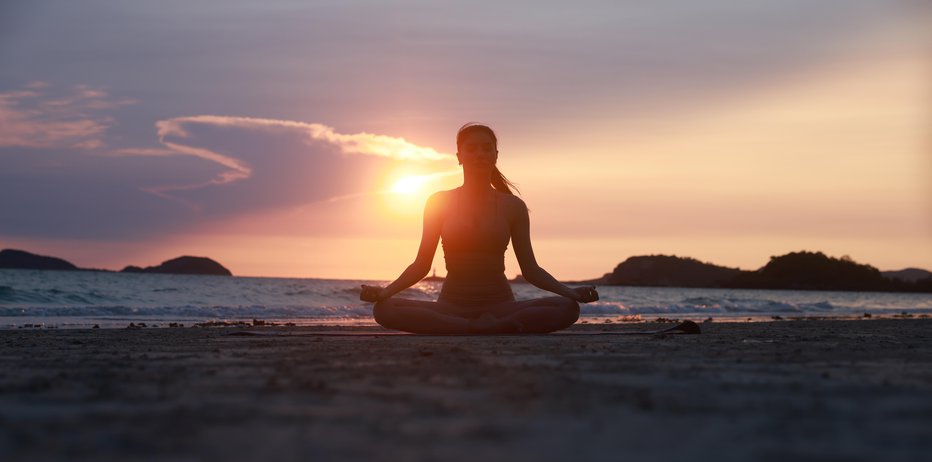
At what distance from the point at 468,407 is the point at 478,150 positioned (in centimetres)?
603

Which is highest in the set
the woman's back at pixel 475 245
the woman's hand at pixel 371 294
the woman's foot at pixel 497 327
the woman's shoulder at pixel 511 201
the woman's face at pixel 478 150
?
the woman's face at pixel 478 150

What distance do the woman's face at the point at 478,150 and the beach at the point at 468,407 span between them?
12.6 ft

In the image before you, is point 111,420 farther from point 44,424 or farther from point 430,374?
point 430,374

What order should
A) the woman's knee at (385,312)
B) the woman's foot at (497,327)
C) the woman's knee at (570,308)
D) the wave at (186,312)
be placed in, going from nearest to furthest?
the woman's foot at (497,327) → the woman's knee at (570,308) → the woman's knee at (385,312) → the wave at (186,312)

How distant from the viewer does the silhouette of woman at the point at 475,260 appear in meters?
8.74

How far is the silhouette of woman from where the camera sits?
28.7 feet

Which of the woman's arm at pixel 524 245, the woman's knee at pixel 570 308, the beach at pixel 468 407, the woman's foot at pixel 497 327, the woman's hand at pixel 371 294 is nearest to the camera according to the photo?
the beach at pixel 468 407

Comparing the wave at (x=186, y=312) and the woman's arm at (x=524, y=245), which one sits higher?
the woman's arm at (x=524, y=245)

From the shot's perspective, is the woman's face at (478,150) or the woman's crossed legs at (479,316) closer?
the woman's crossed legs at (479,316)

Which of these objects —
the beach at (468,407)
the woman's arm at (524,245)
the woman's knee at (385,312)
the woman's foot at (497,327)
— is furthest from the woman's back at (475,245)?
the beach at (468,407)

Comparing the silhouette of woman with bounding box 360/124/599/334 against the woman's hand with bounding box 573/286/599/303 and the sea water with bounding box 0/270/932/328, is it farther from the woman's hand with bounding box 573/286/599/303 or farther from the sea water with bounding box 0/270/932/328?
the sea water with bounding box 0/270/932/328

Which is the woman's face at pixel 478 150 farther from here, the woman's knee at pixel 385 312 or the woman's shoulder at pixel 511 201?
the woman's knee at pixel 385 312

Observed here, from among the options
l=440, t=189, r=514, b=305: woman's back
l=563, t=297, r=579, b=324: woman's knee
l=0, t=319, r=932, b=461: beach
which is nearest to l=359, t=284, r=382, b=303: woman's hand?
l=440, t=189, r=514, b=305: woman's back

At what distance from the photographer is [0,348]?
680 cm
